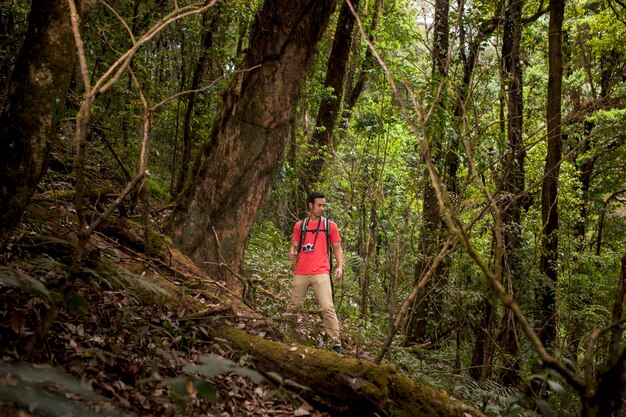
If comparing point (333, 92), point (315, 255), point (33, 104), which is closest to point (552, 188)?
point (315, 255)

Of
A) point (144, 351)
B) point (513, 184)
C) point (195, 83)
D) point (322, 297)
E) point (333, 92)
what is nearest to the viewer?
point (144, 351)

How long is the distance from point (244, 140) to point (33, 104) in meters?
3.94

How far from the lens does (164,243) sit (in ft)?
19.2

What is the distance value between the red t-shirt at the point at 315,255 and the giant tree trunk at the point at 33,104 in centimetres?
427

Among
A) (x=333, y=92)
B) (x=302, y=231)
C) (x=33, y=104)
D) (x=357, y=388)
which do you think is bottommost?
(x=357, y=388)

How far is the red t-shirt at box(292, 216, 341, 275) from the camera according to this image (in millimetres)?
6871

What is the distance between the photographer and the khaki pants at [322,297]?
6.60 m

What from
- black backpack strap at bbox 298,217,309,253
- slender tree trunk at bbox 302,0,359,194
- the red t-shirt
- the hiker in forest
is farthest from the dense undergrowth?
slender tree trunk at bbox 302,0,359,194

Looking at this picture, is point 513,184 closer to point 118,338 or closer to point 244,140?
point 244,140

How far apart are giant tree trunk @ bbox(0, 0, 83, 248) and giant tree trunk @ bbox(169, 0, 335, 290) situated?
3.65m

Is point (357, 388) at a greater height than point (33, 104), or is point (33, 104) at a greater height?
point (33, 104)

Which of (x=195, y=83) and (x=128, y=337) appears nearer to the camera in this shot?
(x=128, y=337)

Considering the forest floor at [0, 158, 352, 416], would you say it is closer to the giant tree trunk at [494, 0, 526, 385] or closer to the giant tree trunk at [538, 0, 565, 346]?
the giant tree trunk at [494, 0, 526, 385]

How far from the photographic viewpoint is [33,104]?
2994 millimetres
